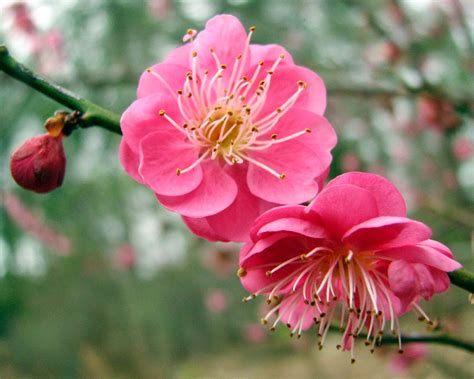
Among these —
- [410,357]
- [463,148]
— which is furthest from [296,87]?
[463,148]

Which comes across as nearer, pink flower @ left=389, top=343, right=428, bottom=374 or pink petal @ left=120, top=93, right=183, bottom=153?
pink petal @ left=120, top=93, right=183, bottom=153

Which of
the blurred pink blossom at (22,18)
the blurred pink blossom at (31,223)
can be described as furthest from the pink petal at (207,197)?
the blurred pink blossom at (31,223)

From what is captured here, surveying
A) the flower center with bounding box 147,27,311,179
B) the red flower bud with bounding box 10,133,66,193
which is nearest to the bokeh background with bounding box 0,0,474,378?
the flower center with bounding box 147,27,311,179

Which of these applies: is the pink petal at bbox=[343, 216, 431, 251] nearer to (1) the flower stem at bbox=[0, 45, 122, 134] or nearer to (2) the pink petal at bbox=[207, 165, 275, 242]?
(2) the pink petal at bbox=[207, 165, 275, 242]

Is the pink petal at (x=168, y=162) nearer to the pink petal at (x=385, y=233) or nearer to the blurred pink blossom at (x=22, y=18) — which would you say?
the pink petal at (x=385, y=233)

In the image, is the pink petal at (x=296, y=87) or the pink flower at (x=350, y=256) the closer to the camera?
the pink flower at (x=350, y=256)

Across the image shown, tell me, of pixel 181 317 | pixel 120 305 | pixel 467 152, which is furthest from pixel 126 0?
pixel 181 317

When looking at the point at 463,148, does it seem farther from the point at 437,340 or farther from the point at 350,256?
the point at 350,256

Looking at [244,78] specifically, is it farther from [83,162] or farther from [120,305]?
[120,305]

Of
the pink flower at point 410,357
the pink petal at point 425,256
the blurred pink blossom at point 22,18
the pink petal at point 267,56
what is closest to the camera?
the pink petal at point 425,256
